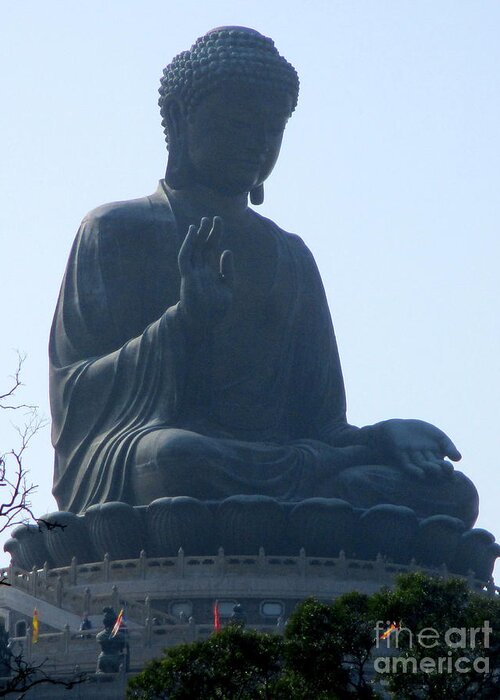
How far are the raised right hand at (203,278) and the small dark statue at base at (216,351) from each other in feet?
0.07

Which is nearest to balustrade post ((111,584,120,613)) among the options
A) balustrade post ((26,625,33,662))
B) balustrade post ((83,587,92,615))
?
balustrade post ((83,587,92,615))

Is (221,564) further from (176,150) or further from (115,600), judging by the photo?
(176,150)

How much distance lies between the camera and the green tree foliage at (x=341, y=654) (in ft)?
49.6

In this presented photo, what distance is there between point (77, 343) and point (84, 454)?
4.97 ft

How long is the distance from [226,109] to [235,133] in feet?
1.07

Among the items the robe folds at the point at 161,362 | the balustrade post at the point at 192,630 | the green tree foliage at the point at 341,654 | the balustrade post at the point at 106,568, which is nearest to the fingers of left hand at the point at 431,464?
the robe folds at the point at 161,362

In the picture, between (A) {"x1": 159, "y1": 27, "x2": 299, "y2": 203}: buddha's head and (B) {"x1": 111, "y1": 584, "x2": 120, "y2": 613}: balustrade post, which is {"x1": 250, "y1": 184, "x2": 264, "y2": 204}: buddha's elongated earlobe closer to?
(A) {"x1": 159, "y1": 27, "x2": 299, "y2": 203}: buddha's head

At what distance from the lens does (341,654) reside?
1538cm

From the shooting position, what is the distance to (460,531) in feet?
86.9

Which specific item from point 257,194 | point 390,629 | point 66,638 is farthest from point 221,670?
point 257,194

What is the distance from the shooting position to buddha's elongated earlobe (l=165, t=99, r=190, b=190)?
93.0ft

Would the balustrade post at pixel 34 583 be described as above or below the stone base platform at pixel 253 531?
below

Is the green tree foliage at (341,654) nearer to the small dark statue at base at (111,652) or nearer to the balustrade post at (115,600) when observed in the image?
the small dark statue at base at (111,652)

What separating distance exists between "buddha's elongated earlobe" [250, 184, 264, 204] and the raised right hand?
299 cm
